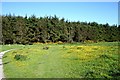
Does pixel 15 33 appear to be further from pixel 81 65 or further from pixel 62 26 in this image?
pixel 81 65

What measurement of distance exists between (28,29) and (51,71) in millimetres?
74447

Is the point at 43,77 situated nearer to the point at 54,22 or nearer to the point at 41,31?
the point at 41,31

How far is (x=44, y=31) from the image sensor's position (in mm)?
91688

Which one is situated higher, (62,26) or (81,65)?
(62,26)

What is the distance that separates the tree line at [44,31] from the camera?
8681cm

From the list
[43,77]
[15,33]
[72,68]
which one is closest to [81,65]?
[72,68]

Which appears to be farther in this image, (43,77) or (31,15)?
(31,15)

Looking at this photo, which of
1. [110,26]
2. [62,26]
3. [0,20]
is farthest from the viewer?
[110,26]

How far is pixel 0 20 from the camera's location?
8644 centimetres

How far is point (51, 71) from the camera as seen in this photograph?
770 inches

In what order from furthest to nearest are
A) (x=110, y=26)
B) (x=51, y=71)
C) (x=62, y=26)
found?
(x=110, y=26)
(x=62, y=26)
(x=51, y=71)

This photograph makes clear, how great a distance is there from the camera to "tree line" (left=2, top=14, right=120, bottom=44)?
86812 mm

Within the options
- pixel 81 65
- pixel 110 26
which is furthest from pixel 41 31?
pixel 81 65

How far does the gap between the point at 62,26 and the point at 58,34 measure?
18.5 feet
